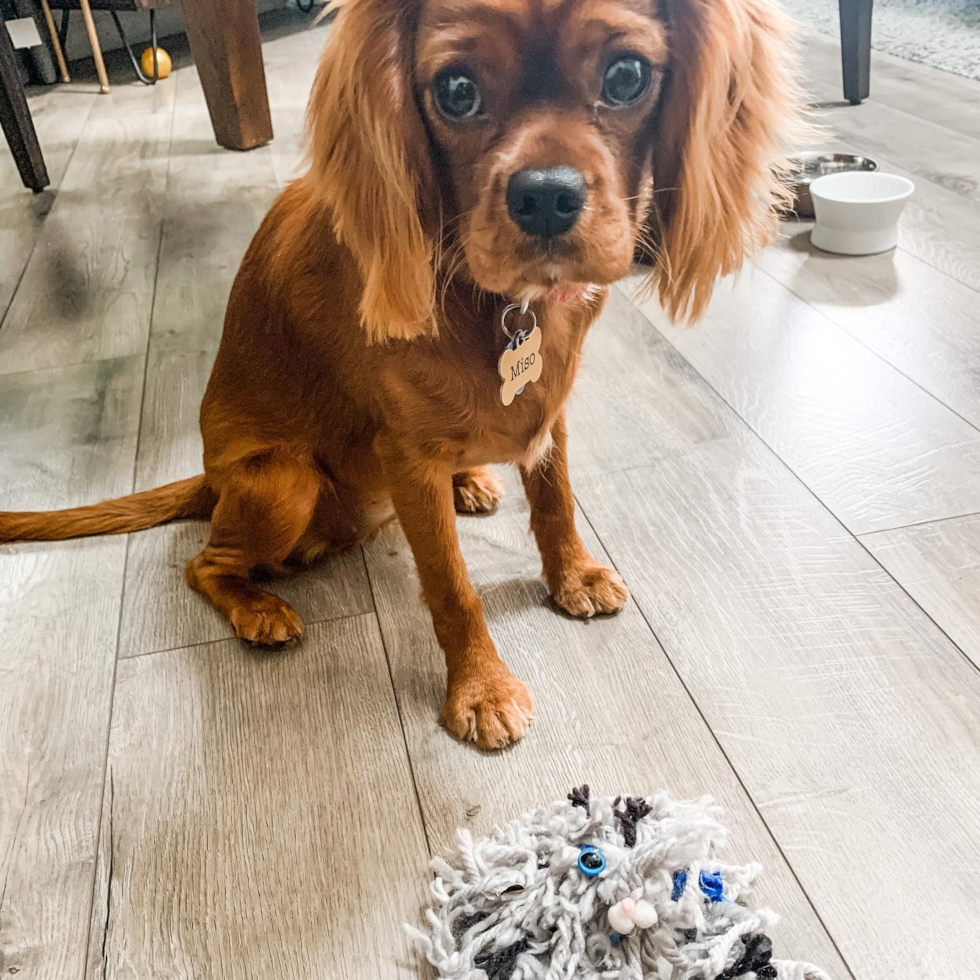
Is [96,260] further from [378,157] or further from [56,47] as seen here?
Result: [56,47]

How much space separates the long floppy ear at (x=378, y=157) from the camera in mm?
856

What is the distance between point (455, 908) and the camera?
3.13 ft

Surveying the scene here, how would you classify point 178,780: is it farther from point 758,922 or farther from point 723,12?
point 723,12

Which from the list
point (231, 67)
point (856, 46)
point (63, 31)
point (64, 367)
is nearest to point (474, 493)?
point (64, 367)

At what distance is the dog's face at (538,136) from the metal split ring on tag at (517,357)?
0.27 ft

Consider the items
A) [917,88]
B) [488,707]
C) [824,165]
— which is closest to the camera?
[488,707]

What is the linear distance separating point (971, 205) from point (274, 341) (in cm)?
210

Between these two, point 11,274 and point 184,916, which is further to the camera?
point 11,274

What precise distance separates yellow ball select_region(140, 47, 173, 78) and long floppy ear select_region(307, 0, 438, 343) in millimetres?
4046

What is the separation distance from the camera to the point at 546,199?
2.68 feet

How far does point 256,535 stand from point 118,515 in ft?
1.14

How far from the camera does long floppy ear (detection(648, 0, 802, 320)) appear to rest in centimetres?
86

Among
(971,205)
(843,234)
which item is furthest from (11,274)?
(971,205)

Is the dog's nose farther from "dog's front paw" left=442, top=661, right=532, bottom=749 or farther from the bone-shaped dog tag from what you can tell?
"dog's front paw" left=442, top=661, right=532, bottom=749
